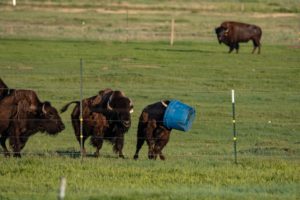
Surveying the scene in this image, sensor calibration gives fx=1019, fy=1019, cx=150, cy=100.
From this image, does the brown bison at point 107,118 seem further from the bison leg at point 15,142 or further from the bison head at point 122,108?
the bison leg at point 15,142

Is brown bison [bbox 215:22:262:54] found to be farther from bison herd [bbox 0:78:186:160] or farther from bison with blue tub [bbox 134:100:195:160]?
bison with blue tub [bbox 134:100:195:160]

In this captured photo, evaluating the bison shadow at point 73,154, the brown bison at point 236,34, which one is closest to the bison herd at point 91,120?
the bison shadow at point 73,154

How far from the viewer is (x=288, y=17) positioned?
69875 mm

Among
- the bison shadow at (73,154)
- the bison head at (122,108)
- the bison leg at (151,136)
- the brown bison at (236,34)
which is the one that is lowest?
the brown bison at (236,34)

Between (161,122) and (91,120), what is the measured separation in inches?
61.8

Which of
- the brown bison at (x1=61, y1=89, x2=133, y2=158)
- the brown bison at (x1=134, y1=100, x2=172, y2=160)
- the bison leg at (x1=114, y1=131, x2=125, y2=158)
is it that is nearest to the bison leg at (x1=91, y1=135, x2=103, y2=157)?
the brown bison at (x1=61, y1=89, x2=133, y2=158)

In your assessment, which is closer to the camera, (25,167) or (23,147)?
(25,167)

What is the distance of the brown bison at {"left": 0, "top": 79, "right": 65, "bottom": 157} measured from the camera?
19734 mm

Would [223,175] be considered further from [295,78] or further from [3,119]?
[295,78]

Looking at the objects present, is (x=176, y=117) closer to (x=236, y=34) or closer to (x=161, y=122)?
(x=161, y=122)

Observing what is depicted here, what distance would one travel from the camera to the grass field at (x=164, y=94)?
15891 millimetres

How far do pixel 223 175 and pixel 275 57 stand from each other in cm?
2528

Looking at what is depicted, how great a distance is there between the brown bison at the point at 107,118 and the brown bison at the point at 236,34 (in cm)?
2419

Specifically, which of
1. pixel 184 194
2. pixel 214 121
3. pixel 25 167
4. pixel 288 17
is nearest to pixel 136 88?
pixel 214 121
